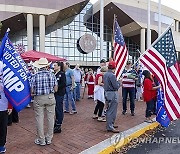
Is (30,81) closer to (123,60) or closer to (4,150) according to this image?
(4,150)

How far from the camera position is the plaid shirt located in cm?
506

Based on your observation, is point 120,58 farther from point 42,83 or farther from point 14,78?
point 14,78

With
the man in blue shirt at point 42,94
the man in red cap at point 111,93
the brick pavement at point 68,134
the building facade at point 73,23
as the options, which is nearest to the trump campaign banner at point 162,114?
the brick pavement at point 68,134

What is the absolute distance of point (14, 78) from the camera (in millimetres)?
4422

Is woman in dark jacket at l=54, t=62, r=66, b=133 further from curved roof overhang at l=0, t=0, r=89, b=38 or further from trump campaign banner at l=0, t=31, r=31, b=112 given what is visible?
curved roof overhang at l=0, t=0, r=89, b=38

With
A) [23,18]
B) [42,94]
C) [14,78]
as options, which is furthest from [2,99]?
[23,18]

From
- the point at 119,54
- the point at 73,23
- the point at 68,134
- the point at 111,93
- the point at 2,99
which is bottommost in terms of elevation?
the point at 68,134

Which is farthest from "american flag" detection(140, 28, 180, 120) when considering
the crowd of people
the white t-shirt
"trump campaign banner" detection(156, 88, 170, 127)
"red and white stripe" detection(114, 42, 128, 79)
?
the white t-shirt

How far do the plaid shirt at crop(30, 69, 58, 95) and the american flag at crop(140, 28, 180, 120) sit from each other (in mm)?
2373

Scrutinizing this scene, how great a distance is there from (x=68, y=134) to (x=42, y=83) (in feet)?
5.42

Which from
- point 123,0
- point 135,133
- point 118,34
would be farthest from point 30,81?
point 123,0

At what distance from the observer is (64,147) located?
5109 mm

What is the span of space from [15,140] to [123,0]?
32498mm

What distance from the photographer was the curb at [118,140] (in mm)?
4906
